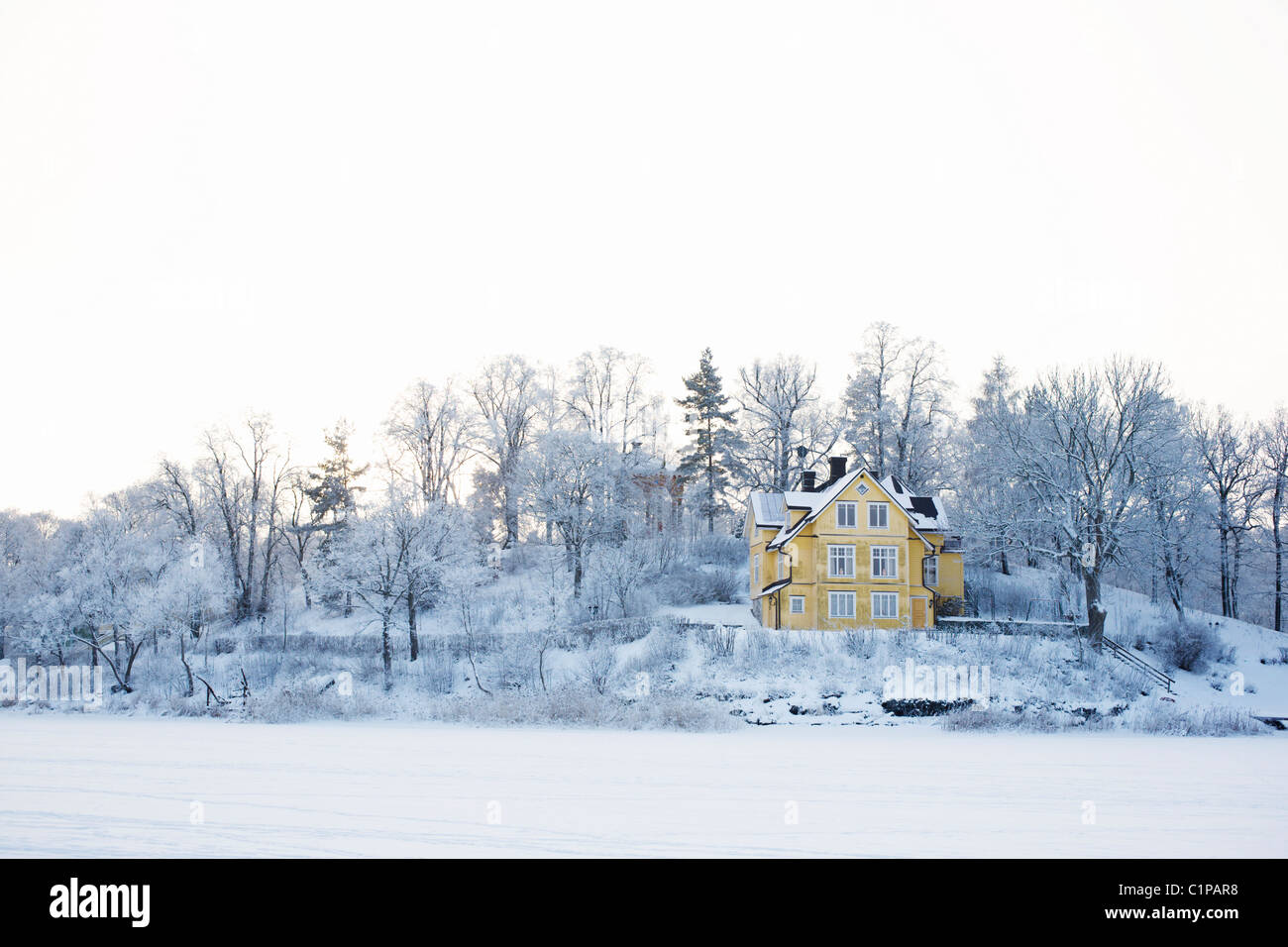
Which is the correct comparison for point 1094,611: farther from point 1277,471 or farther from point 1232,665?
point 1277,471

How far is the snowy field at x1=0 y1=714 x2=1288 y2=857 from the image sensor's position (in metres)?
9.97

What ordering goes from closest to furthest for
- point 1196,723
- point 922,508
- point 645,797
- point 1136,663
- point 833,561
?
point 645,797 → point 1196,723 → point 1136,663 → point 833,561 → point 922,508

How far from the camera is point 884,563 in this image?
119 ft

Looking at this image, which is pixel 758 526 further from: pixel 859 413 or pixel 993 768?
pixel 993 768

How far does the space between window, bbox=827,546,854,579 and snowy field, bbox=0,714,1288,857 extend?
15.2 m

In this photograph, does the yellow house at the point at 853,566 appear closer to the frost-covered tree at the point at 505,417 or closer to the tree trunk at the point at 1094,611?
the tree trunk at the point at 1094,611

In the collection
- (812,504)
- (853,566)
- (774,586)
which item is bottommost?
(774,586)

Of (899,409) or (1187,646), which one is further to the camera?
(899,409)

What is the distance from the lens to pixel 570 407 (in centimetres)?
5906

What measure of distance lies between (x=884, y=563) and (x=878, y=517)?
6.91 ft

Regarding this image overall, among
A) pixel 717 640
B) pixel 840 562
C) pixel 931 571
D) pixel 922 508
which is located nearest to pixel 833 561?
pixel 840 562

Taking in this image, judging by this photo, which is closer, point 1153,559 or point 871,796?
point 871,796
